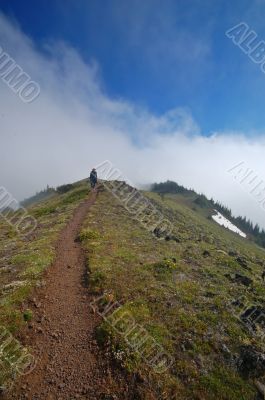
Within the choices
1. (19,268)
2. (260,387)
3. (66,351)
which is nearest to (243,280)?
(260,387)

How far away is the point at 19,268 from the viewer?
21594 mm

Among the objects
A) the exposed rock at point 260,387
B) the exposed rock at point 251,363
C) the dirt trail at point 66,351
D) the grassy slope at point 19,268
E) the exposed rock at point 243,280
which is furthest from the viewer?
the exposed rock at point 243,280

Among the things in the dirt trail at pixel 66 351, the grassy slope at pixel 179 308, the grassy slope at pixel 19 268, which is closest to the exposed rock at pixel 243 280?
the grassy slope at pixel 179 308

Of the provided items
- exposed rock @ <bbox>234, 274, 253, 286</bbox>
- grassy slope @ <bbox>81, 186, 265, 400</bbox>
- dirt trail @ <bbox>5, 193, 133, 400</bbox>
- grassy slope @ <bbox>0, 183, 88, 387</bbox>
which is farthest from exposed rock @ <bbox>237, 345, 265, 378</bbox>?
grassy slope @ <bbox>0, 183, 88, 387</bbox>

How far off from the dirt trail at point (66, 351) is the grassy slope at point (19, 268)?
74 centimetres

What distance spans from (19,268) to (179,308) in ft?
39.0

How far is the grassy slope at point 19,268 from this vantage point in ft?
49.2

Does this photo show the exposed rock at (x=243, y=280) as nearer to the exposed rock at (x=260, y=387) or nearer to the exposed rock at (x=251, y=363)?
the exposed rock at (x=251, y=363)

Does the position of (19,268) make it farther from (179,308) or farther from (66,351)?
(179,308)

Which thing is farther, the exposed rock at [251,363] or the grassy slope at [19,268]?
the grassy slope at [19,268]

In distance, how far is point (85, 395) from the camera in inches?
465

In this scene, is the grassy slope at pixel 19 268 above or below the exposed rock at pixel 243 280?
below

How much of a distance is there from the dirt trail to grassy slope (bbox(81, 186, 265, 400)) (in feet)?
2.85

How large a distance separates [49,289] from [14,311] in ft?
10.8
